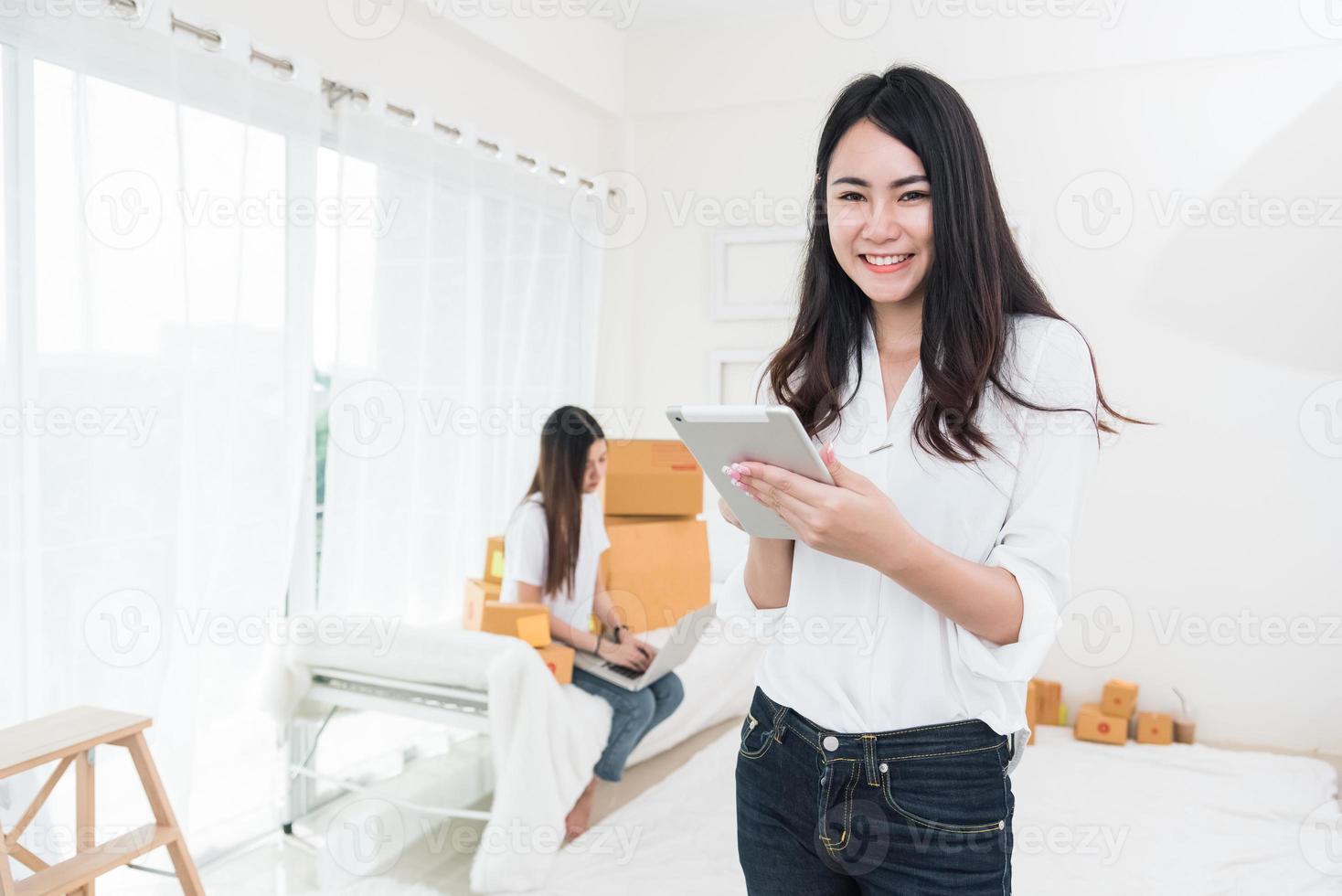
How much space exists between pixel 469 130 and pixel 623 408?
4.74 feet

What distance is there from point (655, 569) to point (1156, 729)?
1771mm

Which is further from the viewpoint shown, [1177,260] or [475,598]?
[1177,260]

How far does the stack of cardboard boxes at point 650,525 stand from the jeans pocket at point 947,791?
2.10m

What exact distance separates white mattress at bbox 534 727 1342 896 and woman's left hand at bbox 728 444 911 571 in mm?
1606

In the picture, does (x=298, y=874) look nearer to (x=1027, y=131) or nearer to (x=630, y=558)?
(x=630, y=558)

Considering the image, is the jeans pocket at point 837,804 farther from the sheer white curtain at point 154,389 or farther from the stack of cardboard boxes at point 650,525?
the stack of cardboard boxes at point 650,525

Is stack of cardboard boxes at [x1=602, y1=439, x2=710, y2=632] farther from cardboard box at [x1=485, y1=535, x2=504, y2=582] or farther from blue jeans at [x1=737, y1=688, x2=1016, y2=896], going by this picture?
blue jeans at [x1=737, y1=688, x2=1016, y2=896]

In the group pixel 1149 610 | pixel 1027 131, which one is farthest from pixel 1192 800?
pixel 1027 131

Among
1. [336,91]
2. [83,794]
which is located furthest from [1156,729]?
[336,91]

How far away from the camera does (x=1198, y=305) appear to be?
3.22 m

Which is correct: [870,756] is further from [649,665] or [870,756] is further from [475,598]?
[475,598]

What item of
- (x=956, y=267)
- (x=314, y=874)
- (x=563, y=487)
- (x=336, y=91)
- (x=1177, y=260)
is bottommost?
(x=314, y=874)

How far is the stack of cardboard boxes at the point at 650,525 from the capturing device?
9.89 ft

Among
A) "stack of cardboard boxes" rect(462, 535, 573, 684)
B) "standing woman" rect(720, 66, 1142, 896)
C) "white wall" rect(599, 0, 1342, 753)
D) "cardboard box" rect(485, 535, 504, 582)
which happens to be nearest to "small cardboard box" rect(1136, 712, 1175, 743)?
"white wall" rect(599, 0, 1342, 753)
